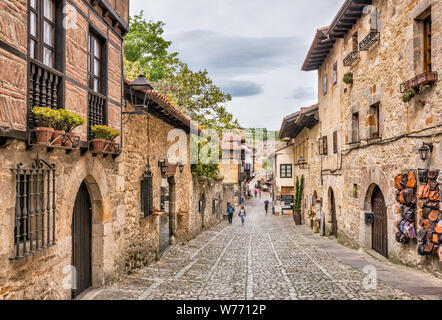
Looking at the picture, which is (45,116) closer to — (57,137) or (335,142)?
(57,137)

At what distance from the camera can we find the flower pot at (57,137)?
505cm

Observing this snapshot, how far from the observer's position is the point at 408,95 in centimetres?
911

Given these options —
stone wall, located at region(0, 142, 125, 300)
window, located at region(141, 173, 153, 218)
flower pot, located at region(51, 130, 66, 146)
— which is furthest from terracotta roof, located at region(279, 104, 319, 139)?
flower pot, located at region(51, 130, 66, 146)

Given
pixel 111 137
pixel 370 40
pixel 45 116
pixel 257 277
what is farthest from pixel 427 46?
pixel 45 116

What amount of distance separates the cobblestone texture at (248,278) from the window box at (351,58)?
6.59 metres

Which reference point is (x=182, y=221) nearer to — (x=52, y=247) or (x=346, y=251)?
(x=346, y=251)

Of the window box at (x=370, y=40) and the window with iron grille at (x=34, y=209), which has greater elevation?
the window box at (x=370, y=40)

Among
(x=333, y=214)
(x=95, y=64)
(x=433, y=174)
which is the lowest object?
(x=333, y=214)

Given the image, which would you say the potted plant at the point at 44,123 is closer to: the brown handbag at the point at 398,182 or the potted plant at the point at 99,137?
the potted plant at the point at 99,137

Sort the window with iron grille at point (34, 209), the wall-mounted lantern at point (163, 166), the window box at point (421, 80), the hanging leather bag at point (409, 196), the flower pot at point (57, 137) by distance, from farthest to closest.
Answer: the wall-mounted lantern at point (163, 166) < the hanging leather bag at point (409, 196) < the window box at point (421, 80) < the flower pot at point (57, 137) < the window with iron grille at point (34, 209)

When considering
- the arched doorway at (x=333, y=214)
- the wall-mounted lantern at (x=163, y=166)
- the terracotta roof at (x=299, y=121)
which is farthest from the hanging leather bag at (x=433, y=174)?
the terracotta roof at (x=299, y=121)

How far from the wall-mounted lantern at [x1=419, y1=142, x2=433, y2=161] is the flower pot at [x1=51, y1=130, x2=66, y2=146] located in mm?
7125

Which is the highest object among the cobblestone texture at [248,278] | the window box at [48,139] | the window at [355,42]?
the window at [355,42]

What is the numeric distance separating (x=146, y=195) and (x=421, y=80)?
23.8 feet
